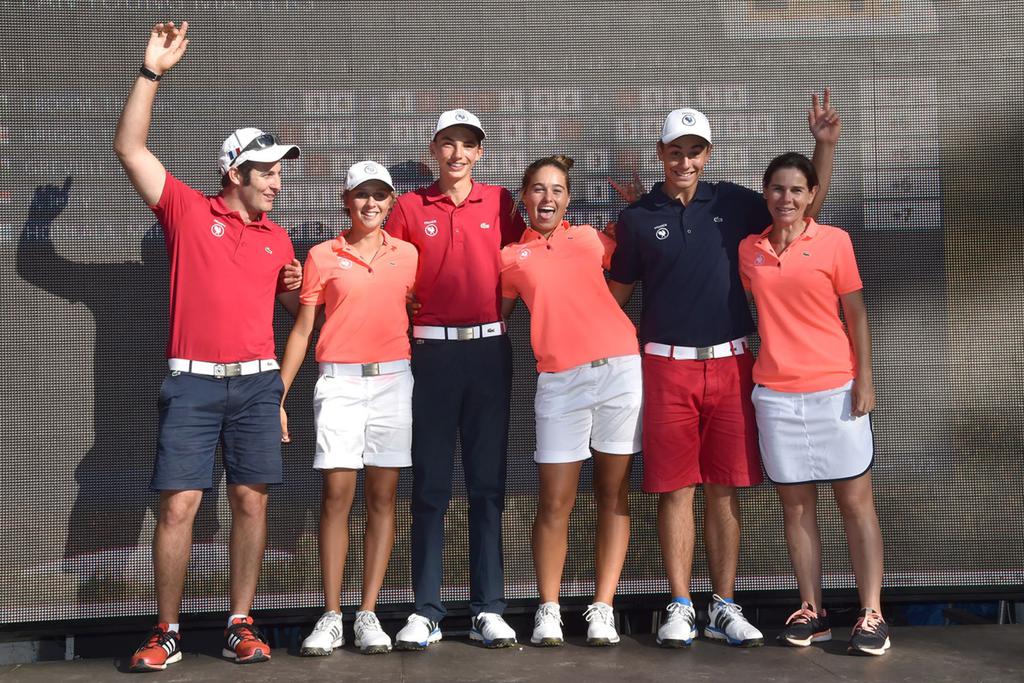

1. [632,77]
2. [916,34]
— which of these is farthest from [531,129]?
[916,34]

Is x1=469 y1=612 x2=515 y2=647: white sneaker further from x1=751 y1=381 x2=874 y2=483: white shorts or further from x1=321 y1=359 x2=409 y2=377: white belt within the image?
x1=751 y1=381 x2=874 y2=483: white shorts

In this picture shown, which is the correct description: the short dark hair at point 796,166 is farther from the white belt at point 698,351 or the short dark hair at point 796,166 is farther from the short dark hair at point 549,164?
the short dark hair at point 549,164

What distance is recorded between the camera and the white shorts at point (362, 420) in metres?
3.55

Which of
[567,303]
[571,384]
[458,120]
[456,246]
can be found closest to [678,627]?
[571,384]

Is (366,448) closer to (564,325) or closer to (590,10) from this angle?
(564,325)

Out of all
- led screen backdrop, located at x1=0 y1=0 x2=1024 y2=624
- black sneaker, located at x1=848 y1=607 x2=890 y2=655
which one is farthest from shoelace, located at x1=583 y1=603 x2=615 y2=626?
black sneaker, located at x1=848 y1=607 x2=890 y2=655

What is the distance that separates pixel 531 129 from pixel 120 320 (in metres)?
1.64

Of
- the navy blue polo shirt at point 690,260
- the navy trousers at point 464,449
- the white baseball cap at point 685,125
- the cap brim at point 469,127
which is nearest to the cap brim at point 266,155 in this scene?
the cap brim at point 469,127

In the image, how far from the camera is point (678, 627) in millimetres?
3627

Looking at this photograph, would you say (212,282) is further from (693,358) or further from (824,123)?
(824,123)

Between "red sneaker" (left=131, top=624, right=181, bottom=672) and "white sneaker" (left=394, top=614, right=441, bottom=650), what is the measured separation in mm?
717

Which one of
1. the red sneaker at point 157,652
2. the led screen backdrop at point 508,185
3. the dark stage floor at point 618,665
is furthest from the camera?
the led screen backdrop at point 508,185

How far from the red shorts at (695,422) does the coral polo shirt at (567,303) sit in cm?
18

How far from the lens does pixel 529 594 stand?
4.03 meters
